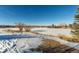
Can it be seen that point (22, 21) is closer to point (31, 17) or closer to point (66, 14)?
point (31, 17)

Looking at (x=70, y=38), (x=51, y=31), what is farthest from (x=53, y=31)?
(x=70, y=38)

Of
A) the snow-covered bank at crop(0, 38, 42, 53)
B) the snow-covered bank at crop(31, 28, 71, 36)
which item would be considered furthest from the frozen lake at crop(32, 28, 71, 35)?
the snow-covered bank at crop(0, 38, 42, 53)

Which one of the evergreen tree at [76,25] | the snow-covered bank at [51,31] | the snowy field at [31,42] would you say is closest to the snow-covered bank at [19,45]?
the snowy field at [31,42]

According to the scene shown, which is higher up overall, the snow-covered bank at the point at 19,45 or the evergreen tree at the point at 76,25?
the evergreen tree at the point at 76,25

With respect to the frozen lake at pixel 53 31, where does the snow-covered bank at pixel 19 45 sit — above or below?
below

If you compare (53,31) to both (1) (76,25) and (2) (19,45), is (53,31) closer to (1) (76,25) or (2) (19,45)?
(1) (76,25)

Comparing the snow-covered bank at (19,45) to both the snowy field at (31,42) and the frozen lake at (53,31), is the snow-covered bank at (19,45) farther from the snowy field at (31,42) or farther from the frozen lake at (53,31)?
the frozen lake at (53,31)

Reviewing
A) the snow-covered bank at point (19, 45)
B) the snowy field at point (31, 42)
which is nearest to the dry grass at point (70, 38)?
the snowy field at point (31, 42)

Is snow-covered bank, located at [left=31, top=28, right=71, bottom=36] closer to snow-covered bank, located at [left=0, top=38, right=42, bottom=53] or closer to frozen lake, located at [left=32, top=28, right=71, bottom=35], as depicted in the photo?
frozen lake, located at [left=32, top=28, right=71, bottom=35]

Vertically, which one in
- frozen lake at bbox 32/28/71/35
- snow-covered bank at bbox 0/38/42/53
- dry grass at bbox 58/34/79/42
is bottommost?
snow-covered bank at bbox 0/38/42/53

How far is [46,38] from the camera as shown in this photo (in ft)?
16.3

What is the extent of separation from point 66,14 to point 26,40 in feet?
1.71

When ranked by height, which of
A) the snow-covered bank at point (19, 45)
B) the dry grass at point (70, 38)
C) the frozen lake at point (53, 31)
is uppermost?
the frozen lake at point (53, 31)

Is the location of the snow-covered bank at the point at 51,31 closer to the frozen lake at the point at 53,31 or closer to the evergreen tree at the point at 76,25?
the frozen lake at the point at 53,31
